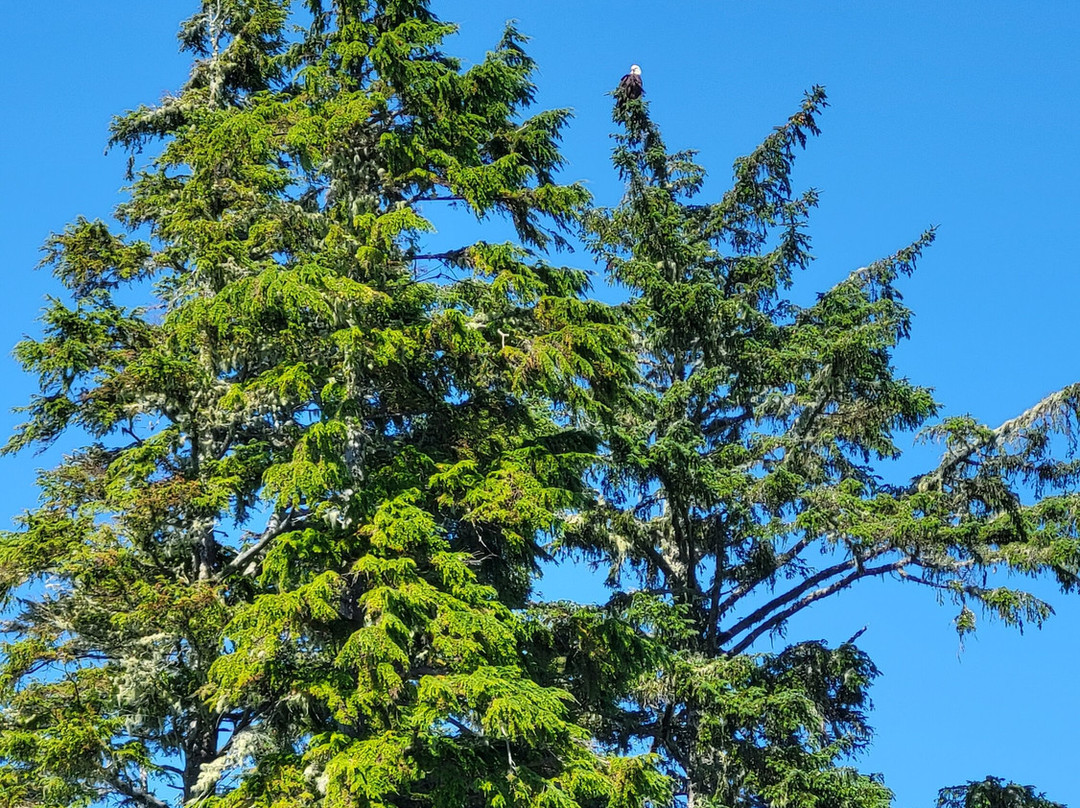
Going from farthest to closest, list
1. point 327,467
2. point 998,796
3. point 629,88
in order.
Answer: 1. point 629,88
2. point 998,796
3. point 327,467

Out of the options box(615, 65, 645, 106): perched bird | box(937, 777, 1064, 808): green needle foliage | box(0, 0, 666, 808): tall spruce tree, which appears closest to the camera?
box(0, 0, 666, 808): tall spruce tree

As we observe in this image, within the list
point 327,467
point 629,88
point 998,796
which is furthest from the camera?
point 629,88

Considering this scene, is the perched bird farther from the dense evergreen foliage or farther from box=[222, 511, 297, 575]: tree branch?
box=[222, 511, 297, 575]: tree branch

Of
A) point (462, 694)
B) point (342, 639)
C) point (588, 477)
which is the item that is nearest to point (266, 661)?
point (342, 639)

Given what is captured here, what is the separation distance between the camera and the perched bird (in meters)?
21.1

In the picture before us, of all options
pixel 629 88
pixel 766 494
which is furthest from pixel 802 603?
pixel 629 88

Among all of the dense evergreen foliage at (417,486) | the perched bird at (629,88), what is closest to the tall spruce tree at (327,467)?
the dense evergreen foliage at (417,486)

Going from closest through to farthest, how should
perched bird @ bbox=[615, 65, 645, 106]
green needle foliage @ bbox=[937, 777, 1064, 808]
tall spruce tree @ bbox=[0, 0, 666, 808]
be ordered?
tall spruce tree @ bbox=[0, 0, 666, 808], green needle foliage @ bbox=[937, 777, 1064, 808], perched bird @ bbox=[615, 65, 645, 106]

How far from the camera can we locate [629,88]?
21.1m

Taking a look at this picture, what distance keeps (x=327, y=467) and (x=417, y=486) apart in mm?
1123

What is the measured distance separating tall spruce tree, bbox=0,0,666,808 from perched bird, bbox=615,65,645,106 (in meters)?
4.57

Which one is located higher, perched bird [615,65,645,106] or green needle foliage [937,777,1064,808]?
perched bird [615,65,645,106]

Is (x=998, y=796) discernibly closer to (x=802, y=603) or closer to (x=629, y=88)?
(x=802, y=603)

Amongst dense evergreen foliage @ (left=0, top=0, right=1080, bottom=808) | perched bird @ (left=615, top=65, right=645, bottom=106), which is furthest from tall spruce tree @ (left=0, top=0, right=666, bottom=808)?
perched bird @ (left=615, top=65, right=645, bottom=106)
